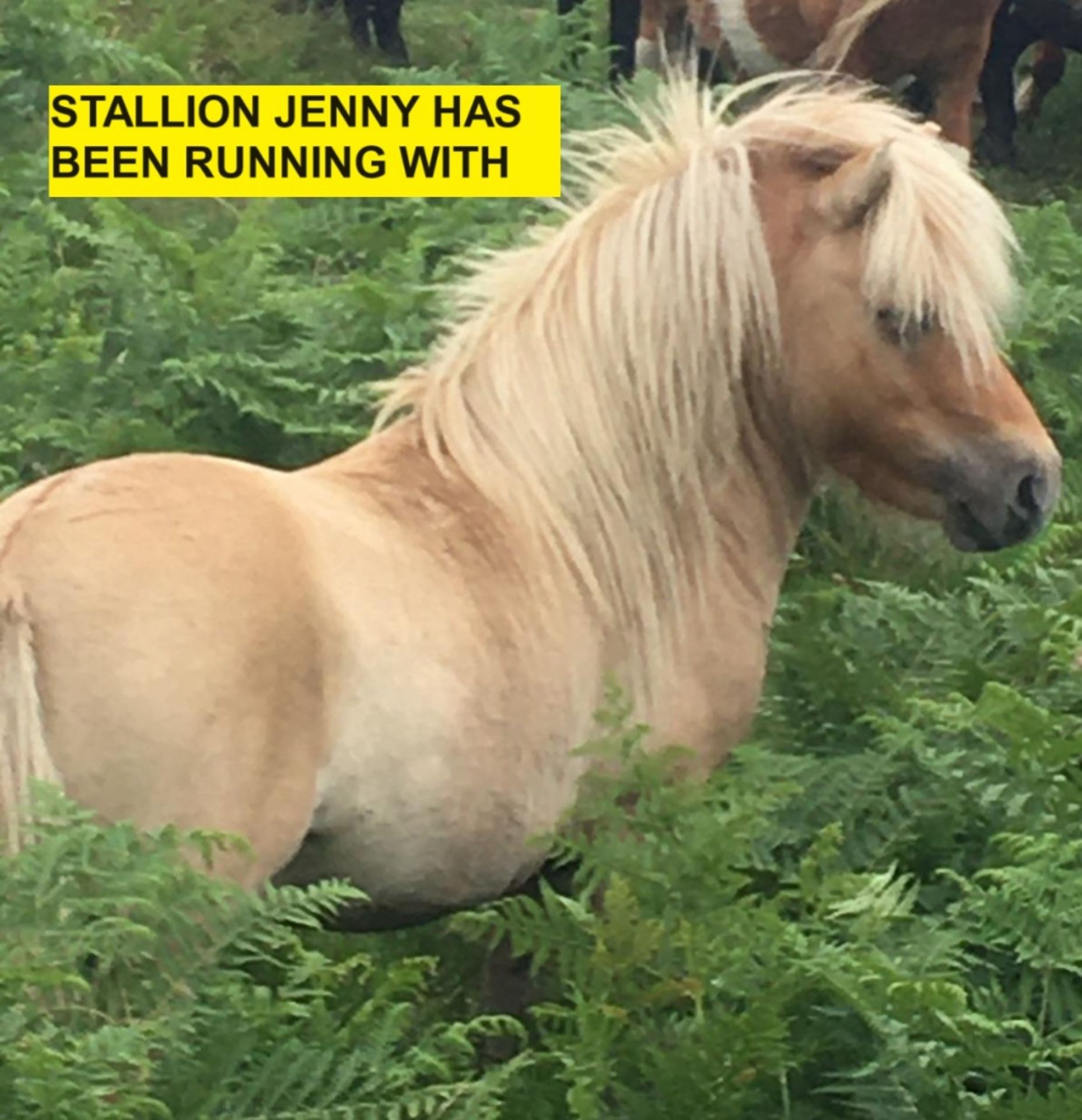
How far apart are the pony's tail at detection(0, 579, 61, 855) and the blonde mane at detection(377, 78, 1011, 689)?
2.55 feet

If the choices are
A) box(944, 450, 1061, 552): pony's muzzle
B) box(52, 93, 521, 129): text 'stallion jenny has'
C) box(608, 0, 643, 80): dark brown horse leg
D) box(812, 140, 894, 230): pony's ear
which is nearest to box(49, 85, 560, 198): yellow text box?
box(52, 93, 521, 129): text 'stallion jenny has'

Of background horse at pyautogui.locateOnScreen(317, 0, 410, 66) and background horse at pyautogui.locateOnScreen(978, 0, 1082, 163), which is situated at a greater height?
background horse at pyautogui.locateOnScreen(317, 0, 410, 66)

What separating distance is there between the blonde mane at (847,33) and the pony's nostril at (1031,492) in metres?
4.05

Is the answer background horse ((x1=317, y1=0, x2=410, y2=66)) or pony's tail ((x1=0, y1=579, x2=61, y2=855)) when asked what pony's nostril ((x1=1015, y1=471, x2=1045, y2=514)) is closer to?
pony's tail ((x1=0, y1=579, x2=61, y2=855))

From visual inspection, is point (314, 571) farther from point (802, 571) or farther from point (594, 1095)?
point (802, 571)

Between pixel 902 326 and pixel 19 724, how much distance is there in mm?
1362

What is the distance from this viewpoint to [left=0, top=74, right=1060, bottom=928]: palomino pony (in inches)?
88.3

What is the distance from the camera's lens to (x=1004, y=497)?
2854 mm

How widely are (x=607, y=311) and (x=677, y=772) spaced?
2.21 feet

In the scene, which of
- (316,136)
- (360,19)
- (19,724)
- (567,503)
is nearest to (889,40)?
(316,136)

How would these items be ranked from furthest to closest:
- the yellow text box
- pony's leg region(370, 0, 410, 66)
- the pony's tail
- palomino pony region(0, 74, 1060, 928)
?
pony's leg region(370, 0, 410, 66) < the yellow text box < palomino pony region(0, 74, 1060, 928) < the pony's tail

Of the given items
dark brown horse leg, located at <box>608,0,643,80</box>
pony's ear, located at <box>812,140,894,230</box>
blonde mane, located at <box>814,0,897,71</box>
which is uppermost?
dark brown horse leg, located at <box>608,0,643,80</box>

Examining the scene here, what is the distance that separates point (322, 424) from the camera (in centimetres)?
426


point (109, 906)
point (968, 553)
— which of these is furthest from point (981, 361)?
point (109, 906)
